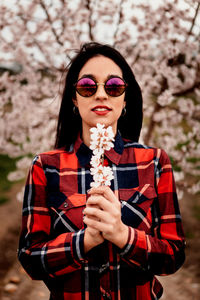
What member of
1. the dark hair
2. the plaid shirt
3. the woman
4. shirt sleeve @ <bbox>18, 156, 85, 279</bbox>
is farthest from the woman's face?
shirt sleeve @ <bbox>18, 156, 85, 279</bbox>

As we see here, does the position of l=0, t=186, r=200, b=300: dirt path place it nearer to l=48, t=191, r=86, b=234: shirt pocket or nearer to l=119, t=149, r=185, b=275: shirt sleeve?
l=119, t=149, r=185, b=275: shirt sleeve

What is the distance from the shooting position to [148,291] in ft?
4.75

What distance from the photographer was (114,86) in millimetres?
1500

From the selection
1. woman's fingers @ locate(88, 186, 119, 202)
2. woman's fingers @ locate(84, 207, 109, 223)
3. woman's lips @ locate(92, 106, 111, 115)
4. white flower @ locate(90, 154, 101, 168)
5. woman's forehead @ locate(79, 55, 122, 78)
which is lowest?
woman's fingers @ locate(84, 207, 109, 223)

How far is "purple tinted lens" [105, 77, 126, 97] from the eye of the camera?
1.49m

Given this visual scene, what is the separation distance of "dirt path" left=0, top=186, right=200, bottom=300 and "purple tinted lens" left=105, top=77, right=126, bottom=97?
3028mm

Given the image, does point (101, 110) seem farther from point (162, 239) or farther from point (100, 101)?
point (162, 239)

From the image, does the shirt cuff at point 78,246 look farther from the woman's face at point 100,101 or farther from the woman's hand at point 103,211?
the woman's face at point 100,101

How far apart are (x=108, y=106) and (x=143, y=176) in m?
0.47

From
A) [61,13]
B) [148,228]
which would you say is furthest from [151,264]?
[61,13]

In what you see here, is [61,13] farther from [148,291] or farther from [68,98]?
[148,291]

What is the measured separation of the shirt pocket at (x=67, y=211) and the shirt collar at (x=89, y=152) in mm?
228

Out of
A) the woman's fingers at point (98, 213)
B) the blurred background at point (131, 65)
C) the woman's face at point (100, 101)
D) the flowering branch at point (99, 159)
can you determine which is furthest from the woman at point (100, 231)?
the blurred background at point (131, 65)

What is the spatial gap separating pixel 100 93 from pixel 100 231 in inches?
29.8
